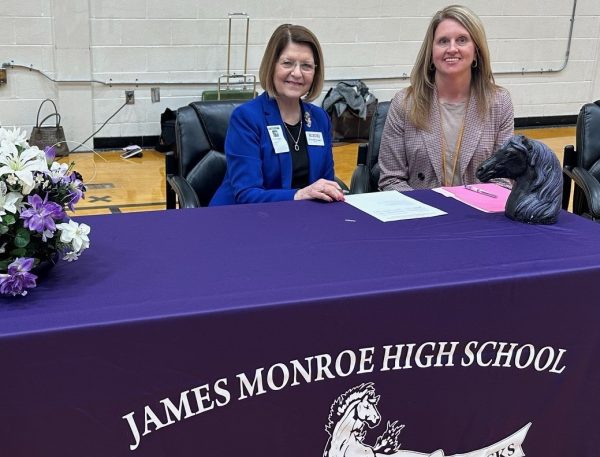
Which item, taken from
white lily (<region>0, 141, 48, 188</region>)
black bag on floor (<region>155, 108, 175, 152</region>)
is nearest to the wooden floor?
black bag on floor (<region>155, 108, 175, 152</region>)

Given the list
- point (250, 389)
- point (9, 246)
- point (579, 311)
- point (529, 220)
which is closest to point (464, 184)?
point (529, 220)

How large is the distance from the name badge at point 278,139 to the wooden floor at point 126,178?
7.19 ft

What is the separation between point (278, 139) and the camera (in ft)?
8.14

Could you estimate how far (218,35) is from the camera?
6176 mm

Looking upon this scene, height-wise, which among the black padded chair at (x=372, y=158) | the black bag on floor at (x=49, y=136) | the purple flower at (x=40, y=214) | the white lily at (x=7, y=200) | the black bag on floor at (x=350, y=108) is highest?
the white lily at (x=7, y=200)

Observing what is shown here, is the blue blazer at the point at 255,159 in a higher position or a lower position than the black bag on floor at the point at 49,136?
higher

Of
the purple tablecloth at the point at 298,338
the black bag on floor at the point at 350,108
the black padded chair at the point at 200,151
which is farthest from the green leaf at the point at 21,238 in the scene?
the black bag on floor at the point at 350,108

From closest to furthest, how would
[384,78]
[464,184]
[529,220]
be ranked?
[529,220]
[464,184]
[384,78]

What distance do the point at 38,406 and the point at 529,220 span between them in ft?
4.24

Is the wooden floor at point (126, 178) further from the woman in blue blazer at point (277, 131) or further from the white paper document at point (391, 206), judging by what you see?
the white paper document at point (391, 206)

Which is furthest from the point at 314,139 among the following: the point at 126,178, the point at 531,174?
the point at 126,178

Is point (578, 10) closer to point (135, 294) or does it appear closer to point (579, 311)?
point (579, 311)

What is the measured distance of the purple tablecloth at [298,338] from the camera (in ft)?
4.44

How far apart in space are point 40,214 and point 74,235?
9cm
